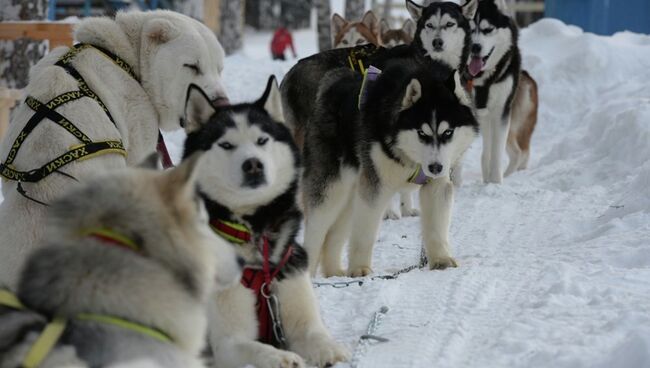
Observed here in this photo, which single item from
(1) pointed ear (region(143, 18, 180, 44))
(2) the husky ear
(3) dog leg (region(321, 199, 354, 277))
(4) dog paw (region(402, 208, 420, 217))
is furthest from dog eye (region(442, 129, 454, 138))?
(4) dog paw (region(402, 208, 420, 217))

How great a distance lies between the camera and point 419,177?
19.1 ft

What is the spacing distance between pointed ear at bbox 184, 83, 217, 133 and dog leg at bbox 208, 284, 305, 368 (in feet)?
2.72

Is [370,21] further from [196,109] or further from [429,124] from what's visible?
[196,109]

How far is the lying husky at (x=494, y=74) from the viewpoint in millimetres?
9570

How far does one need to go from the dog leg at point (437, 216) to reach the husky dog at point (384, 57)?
2.48 ft

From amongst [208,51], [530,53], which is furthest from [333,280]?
[530,53]

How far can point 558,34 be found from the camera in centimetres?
1623

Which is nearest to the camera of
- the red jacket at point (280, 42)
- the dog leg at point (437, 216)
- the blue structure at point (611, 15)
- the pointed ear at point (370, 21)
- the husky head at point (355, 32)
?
the dog leg at point (437, 216)

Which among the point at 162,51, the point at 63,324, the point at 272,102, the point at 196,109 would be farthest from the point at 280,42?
the point at 63,324

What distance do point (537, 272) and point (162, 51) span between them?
2314mm

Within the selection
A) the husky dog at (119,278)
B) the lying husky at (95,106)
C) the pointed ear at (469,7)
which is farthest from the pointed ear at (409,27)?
the husky dog at (119,278)

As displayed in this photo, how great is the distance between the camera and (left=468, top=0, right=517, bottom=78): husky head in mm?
9602

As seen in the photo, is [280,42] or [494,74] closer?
[494,74]

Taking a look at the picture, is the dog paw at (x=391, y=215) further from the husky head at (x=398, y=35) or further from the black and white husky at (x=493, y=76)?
the husky head at (x=398, y=35)
